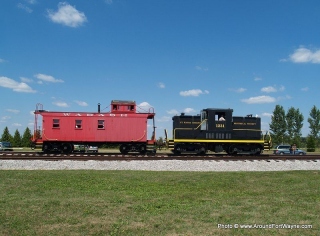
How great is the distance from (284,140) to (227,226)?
199ft

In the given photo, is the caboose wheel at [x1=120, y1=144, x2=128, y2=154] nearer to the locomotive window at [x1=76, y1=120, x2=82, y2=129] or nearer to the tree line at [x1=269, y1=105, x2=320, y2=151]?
the locomotive window at [x1=76, y1=120, x2=82, y2=129]

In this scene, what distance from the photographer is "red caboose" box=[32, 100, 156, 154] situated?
2266 centimetres

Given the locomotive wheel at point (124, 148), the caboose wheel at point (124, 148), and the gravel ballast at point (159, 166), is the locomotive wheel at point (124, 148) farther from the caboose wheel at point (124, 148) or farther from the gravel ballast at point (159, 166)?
the gravel ballast at point (159, 166)

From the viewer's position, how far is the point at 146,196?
7.96m

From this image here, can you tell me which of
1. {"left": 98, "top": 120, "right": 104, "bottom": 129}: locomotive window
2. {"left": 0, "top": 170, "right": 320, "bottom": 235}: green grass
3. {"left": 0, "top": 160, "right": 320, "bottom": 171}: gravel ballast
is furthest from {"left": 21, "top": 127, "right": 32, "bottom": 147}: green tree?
{"left": 0, "top": 170, "right": 320, "bottom": 235}: green grass

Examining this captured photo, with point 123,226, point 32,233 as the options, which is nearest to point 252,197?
point 123,226

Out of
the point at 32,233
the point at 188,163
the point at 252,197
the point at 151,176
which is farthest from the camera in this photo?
the point at 188,163

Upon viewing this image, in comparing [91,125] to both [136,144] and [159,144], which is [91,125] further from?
[159,144]

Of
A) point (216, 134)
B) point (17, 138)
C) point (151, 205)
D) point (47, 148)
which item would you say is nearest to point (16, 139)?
point (17, 138)

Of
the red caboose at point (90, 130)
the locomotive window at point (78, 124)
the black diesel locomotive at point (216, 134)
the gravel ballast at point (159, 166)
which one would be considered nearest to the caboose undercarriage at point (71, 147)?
the red caboose at point (90, 130)

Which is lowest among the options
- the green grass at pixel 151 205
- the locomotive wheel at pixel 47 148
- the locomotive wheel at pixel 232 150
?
the green grass at pixel 151 205

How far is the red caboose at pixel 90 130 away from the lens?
22.7 m

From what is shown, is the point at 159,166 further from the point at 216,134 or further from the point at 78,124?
the point at 78,124

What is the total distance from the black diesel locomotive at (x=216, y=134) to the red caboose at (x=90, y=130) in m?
2.24
